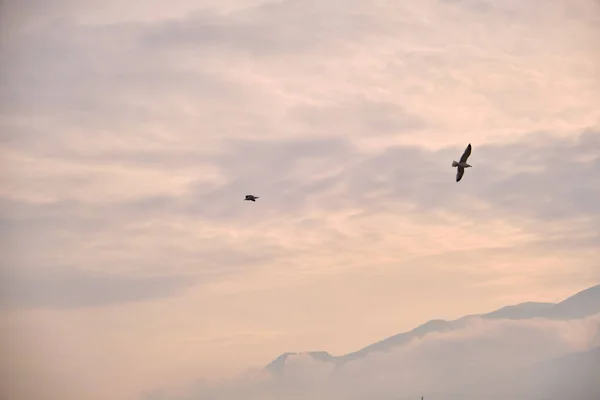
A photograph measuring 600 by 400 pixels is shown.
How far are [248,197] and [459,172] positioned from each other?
3675 cm

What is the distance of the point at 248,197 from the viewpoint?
176 meters

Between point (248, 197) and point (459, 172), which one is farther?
point (248, 197)

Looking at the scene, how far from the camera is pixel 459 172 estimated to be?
161750 mm
